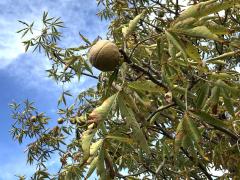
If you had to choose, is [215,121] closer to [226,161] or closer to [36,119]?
[226,161]

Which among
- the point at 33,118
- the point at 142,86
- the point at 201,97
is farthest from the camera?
the point at 33,118

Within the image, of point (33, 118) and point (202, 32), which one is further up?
point (33, 118)

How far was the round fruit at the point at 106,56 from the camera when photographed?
211 cm

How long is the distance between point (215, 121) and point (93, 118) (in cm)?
67

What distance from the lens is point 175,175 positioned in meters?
4.80

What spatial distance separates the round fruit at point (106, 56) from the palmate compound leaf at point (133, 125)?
18 cm

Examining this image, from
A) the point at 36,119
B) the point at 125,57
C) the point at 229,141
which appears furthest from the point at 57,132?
the point at 125,57

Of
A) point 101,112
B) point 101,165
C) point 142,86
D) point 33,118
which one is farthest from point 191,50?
point 33,118

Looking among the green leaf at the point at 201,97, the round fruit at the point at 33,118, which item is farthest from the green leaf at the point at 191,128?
the round fruit at the point at 33,118

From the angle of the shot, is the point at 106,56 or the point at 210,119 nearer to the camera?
the point at 106,56

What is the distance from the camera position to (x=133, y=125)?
2070 mm

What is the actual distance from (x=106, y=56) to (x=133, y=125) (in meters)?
0.37

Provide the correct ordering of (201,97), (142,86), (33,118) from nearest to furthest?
(142,86)
(201,97)
(33,118)

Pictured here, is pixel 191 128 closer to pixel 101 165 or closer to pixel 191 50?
pixel 191 50
